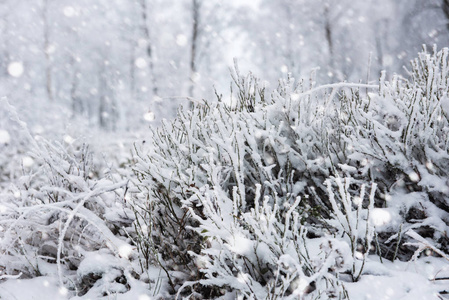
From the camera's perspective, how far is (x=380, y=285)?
1.19m

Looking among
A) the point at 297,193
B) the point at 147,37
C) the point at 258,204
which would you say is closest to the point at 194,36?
the point at 147,37

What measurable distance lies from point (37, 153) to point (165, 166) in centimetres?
93

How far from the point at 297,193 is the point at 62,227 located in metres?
1.53

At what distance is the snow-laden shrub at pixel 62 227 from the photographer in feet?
5.99

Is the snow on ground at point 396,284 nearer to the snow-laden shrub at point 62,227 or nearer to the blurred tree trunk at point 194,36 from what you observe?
the snow-laden shrub at point 62,227

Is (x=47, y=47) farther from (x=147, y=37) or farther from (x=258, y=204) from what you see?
(x=258, y=204)

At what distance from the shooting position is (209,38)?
13930mm

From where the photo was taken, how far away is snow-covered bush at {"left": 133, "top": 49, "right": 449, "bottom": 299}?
130 cm

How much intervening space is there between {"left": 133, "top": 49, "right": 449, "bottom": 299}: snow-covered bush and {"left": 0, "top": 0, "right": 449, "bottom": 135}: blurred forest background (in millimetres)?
9021

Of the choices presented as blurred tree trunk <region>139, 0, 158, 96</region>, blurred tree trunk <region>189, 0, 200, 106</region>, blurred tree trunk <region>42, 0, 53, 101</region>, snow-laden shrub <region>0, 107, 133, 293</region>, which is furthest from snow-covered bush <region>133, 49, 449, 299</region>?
blurred tree trunk <region>42, 0, 53, 101</region>

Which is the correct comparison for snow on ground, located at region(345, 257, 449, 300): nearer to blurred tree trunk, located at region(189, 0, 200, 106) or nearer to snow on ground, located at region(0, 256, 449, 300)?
snow on ground, located at region(0, 256, 449, 300)

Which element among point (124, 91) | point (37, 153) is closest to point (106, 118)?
point (124, 91)

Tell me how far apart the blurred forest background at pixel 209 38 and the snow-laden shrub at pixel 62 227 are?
8509 millimetres


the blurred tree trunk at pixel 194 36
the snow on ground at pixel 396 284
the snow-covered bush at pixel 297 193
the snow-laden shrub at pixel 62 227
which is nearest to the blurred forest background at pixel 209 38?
the blurred tree trunk at pixel 194 36
